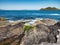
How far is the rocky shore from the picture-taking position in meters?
2.33

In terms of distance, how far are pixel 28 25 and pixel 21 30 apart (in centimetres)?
18

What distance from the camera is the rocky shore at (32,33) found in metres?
2.33

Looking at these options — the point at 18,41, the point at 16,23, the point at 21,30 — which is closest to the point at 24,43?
the point at 18,41

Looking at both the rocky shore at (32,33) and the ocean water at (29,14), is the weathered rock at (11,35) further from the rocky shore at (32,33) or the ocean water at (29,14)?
the ocean water at (29,14)

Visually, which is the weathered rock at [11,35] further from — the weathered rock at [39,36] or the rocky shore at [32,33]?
the weathered rock at [39,36]

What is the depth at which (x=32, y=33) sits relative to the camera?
7.75 ft

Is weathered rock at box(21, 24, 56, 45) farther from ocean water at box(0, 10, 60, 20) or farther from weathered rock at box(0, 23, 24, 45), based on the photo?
ocean water at box(0, 10, 60, 20)

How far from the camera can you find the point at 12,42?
7.80 ft

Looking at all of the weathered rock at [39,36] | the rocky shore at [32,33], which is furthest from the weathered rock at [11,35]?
the weathered rock at [39,36]

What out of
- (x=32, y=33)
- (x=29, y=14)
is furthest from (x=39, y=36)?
(x=29, y=14)

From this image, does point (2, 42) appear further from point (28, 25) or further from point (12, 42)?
point (28, 25)

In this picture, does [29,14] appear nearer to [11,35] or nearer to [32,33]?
[32,33]

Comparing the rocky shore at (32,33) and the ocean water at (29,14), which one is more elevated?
the ocean water at (29,14)

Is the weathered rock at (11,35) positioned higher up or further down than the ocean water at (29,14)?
further down
